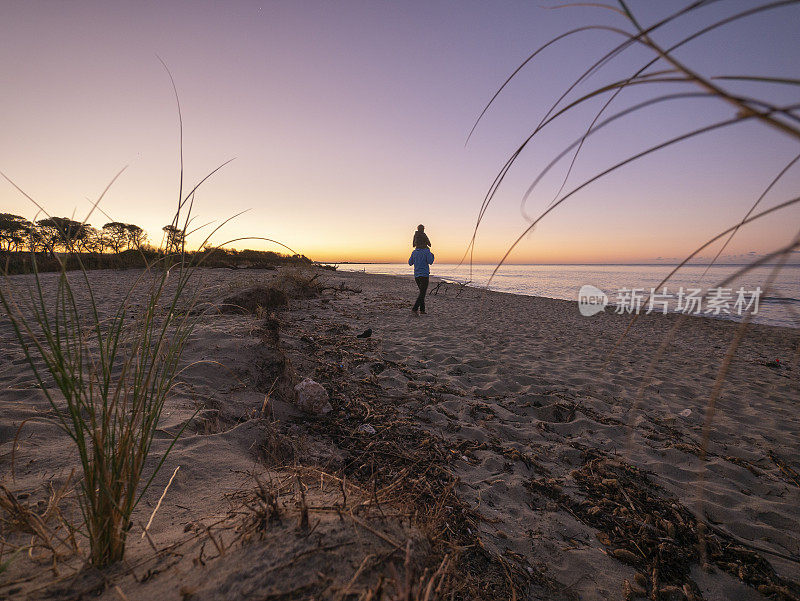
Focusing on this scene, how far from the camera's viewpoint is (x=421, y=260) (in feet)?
30.0

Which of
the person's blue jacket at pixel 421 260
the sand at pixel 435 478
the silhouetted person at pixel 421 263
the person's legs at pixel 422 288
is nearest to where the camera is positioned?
the sand at pixel 435 478

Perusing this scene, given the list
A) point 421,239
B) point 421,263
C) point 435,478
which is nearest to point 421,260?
point 421,263

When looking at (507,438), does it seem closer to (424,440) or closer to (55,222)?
(424,440)

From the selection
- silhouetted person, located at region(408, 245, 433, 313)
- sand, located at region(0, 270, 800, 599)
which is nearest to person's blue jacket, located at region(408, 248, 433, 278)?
silhouetted person, located at region(408, 245, 433, 313)

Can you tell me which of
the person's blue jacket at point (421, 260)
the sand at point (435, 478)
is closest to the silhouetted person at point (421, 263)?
the person's blue jacket at point (421, 260)

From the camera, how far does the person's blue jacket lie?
29.7 feet

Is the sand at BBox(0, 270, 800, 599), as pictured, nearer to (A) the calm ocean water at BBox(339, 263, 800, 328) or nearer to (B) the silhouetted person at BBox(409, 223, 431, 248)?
(A) the calm ocean water at BBox(339, 263, 800, 328)

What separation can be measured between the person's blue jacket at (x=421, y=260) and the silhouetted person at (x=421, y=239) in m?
0.12

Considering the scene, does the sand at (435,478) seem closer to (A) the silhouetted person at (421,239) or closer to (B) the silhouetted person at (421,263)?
(B) the silhouetted person at (421,263)

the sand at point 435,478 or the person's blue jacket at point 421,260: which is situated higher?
the person's blue jacket at point 421,260

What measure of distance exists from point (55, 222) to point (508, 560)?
252cm

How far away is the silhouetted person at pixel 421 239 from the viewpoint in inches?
363

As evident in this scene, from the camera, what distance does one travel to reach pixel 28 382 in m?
2.88

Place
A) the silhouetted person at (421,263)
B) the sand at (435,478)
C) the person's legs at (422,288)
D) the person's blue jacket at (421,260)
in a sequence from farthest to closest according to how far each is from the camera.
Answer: the person's blue jacket at (421,260) < the silhouetted person at (421,263) < the person's legs at (422,288) < the sand at (435,478)
